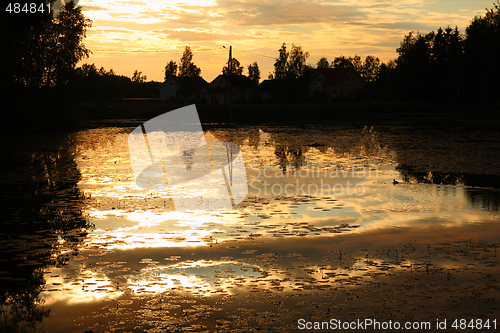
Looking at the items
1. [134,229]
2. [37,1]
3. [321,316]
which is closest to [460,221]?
[321,316]

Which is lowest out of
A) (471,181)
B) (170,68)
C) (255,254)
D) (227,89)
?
(255,254)

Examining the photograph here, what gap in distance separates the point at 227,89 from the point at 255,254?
11269cm

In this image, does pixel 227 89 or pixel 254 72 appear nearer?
pixel 227 89

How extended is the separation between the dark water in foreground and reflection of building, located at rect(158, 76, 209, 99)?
97.3 metres

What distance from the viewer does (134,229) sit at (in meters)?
12.0

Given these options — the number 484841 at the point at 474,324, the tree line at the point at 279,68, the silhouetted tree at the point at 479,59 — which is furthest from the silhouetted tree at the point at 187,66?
the number 484841 at the point at 474,324

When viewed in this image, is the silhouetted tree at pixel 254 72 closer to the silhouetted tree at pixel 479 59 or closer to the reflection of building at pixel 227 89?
the reflection of building at pixel 227 89

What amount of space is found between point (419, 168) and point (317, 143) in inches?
510

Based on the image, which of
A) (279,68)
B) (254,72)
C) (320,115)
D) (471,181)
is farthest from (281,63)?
(471,181)

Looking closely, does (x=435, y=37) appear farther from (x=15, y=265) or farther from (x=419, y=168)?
(x=15, y=265)

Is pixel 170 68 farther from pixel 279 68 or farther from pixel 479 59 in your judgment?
pixel 479 59

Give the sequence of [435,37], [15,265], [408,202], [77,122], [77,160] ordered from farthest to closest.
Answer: [435,37]
[77,122]
[77,160]
[408,202]
[15,265]

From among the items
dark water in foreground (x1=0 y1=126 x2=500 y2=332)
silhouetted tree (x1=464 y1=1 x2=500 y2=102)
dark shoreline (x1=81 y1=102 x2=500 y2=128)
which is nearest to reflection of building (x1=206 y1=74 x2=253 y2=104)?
dark shoreline (x1=81 y1=102 x2=500 y2=128)

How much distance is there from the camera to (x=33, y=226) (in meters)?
12.2
